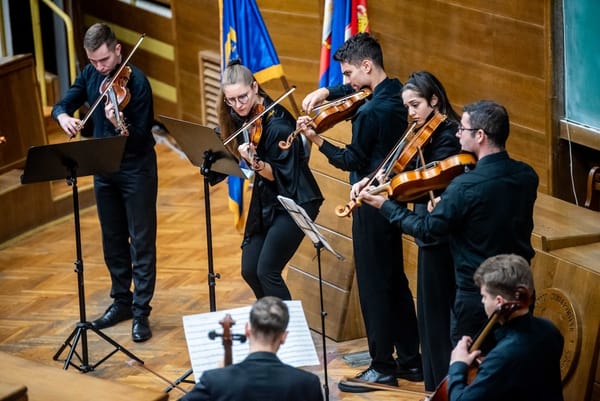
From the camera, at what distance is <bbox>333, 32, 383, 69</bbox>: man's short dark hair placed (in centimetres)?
512

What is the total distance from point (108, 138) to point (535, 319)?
246 centimetres

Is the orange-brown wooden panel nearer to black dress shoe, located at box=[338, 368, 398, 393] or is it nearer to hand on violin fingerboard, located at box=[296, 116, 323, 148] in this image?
hand on violin fingerboard, located at box=[296, 116, 323, 148]

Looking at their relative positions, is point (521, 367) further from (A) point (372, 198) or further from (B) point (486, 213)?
(A) point (372, 198)

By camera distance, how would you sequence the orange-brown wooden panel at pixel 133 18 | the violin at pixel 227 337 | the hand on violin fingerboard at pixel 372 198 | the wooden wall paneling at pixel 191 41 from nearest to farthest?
the violin at pixel 227 337 → the hand on violin fingerboard at pixel 372 198 → the wooden wall paneling at pixel 191 41 → the orange-brown wooden panel at pixel 133 18

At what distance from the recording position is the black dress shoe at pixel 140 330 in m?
6.16

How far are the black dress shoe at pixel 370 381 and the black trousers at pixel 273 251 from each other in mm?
524

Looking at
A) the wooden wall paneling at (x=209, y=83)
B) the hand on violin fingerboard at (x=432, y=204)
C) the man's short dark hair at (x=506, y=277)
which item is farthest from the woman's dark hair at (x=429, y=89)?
the wooden wall paneling at (x=209, y=83)

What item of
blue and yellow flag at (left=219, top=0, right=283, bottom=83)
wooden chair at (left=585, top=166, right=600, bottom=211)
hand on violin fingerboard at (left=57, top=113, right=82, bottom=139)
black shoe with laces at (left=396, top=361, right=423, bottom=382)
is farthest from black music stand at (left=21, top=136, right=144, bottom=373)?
wooden chair at (left=585, top=166, right=600, bottom=211)

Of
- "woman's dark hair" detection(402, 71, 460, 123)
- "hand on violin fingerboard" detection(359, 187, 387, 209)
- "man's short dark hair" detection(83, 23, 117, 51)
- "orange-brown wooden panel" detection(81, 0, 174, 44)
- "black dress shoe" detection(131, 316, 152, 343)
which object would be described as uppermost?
"woman's dark hair" detection(402, 71, 460, 123)

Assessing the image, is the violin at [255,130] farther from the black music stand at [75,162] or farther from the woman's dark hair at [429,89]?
the woman's dark hair at [429,89]

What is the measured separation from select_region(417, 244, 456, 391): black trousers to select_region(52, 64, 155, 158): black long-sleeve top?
181cm

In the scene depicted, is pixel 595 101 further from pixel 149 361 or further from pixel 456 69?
pixel 149 361

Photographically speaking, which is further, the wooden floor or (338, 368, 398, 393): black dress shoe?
the wooden floor

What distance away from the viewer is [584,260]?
5.00m
